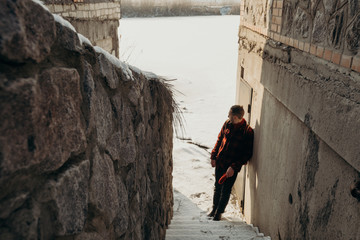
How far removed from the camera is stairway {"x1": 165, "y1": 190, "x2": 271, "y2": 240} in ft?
10.8

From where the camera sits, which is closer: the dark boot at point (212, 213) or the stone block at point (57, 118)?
the stone block at point (57, 118)

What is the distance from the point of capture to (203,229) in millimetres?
3619

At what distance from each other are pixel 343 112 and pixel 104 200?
4.37 feet

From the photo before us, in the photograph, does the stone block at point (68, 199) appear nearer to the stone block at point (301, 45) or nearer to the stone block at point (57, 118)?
the stone block at point (57, 118)

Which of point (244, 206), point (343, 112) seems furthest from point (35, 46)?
point (244, 206)

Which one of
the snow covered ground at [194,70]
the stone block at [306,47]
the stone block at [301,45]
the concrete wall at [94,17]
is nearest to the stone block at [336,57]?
the stone block at [306,47]

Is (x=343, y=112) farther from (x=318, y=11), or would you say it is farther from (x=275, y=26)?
(x=275, y=26)

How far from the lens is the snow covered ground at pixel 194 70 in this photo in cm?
629

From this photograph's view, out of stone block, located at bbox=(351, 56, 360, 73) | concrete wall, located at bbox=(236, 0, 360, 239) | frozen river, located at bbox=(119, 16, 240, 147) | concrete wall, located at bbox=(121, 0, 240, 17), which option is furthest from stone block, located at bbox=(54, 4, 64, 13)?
concrete wall, located at bbox=(121, 0, 240, 17)

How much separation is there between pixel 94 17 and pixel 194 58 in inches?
544

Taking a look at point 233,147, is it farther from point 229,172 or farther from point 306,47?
point 306,47

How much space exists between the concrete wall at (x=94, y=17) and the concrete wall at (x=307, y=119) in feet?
7.82

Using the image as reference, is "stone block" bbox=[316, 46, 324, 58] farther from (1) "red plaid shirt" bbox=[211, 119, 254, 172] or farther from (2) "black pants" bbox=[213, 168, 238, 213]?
(2) "black pants" bbox=[213, 168, 238, 213]

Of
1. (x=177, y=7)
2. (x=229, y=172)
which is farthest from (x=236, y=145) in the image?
(x=177, y=7)
